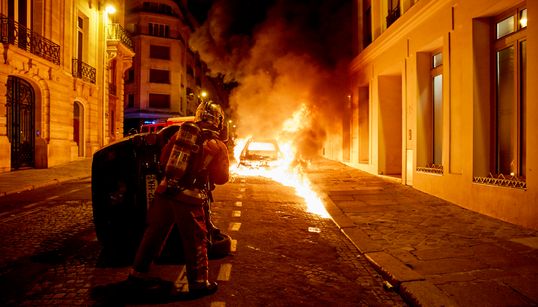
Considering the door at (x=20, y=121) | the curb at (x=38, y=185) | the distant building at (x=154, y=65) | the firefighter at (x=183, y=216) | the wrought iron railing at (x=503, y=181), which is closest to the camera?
the firefighter at (x=183, y=216)

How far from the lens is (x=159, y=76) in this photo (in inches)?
1763

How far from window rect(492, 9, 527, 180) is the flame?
11.8 ft

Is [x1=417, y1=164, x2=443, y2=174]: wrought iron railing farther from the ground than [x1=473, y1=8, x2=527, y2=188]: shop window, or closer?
closer

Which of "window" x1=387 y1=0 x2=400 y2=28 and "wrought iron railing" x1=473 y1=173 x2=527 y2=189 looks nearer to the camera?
"wrought iron railing" x1=473 y1=173 x2=527 y2=189

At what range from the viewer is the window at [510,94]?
689 cm

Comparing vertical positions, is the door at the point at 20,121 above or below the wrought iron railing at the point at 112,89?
below

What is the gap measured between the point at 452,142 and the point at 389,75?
555cm

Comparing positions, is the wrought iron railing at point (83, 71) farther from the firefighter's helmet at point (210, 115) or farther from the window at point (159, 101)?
the window at point (159, 101)

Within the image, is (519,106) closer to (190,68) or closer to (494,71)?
(494,71)

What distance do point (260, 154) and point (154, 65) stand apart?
34.5m

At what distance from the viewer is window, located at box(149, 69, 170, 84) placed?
44.5 metres

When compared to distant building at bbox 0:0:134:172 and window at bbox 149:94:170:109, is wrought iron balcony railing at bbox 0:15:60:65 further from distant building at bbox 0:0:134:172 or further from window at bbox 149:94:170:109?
window at bbox 149:94:170:109

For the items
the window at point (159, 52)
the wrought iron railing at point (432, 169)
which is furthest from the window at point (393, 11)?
the window at point (159, 52)

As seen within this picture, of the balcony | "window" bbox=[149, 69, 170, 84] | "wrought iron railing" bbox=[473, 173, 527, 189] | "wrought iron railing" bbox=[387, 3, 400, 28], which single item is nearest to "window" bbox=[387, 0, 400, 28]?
"wrought iron railing" bbox=[387, 3, 400, 28]
